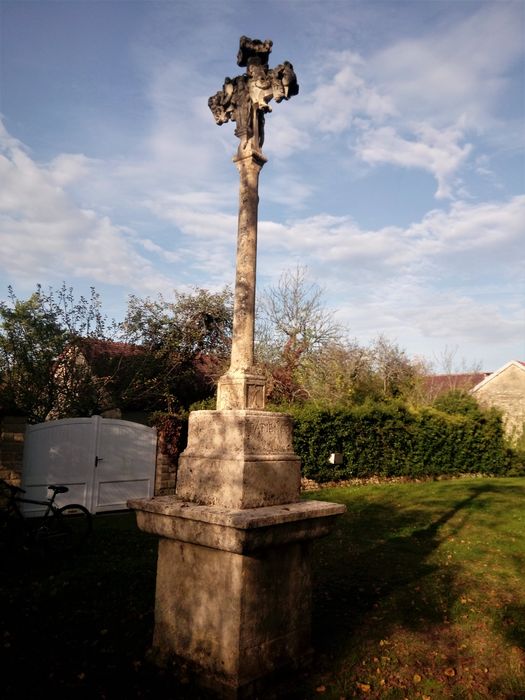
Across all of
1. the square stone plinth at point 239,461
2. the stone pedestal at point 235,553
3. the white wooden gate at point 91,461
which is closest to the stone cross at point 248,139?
the square stone plinth at point 239,461

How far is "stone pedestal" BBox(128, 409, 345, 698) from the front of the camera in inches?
123

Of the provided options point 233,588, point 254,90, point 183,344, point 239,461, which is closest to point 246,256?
point 254,90

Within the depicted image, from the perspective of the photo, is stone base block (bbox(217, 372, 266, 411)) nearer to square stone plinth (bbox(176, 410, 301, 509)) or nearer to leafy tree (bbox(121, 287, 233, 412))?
square stone plinth (bbox(176, 410, 301, 509))

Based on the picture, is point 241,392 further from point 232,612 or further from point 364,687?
point 364,687

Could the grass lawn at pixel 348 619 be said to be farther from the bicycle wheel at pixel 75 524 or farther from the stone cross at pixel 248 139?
the stone cross at pixel 248 139

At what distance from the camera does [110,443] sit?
10.7 meters

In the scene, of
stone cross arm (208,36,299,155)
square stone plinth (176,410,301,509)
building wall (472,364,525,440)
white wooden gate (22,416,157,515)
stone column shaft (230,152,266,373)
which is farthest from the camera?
building wall (472,364,525,440)

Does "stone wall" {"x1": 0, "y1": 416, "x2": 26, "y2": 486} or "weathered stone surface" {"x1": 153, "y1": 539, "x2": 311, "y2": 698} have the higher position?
"stone wall" {"x1": 0, "y1": 416, "x2": 26, "y2": 486}

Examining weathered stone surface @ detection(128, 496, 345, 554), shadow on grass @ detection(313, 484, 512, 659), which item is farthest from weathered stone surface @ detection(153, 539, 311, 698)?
shadow on grass @ detection(313, 484, 512, 659)

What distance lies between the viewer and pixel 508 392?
28422 millimetres

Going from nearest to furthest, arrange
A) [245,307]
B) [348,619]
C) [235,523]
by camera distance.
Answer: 1. [235,523]
2. [245,307]
3. [348,619]

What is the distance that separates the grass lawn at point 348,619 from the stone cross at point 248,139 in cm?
198

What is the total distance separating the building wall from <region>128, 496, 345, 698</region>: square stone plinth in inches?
1056

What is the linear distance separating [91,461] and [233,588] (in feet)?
26.1
